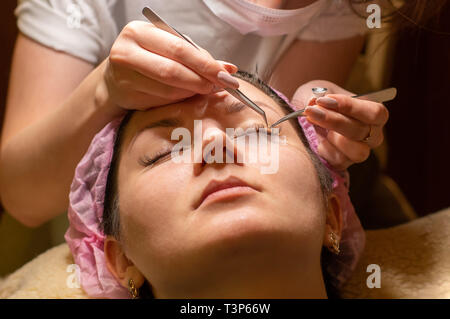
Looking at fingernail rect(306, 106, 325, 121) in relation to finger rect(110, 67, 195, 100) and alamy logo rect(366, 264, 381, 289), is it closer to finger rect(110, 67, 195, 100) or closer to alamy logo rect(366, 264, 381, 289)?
finger rect(110, 67, 195, 100)

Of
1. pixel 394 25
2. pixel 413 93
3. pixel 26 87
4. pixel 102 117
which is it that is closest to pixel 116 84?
pixel 102 117

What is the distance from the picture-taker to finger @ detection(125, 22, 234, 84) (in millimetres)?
492

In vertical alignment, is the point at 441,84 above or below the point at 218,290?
above

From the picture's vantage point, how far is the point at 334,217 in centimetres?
65

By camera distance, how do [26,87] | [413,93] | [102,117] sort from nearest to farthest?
[102,117] → [26,87] → [413,93]

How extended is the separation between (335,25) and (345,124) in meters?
0.25

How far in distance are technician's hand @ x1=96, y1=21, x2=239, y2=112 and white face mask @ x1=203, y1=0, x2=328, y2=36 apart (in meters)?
0.18

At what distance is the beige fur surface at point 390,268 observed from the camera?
0.67 m

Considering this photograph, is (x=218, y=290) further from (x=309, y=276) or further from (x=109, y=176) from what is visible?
(x=109, y=176)

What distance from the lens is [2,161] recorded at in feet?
2.45

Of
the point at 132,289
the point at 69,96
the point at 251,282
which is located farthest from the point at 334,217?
the point at 69,96

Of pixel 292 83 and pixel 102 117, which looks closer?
pixel 102 117

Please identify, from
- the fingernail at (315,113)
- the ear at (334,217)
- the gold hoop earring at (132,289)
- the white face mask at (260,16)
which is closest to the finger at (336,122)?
the fingernail at (315,113)

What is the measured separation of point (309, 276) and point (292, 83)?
32 centimetres
